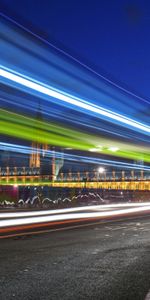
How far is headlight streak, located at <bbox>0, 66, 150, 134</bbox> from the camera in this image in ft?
78.0

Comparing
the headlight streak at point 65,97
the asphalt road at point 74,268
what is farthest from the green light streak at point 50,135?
the asphalt road at point 74,268

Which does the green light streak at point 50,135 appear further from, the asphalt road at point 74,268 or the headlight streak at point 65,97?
the asphalt road at point 74,268

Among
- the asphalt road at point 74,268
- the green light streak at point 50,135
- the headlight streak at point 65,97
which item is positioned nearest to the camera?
the asphalt road at point 74,268

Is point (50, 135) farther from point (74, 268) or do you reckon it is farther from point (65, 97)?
point (74, 268)

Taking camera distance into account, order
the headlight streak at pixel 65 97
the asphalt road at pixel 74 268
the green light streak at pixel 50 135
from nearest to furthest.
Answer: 1. the asphalt road at pixel 74 268
2. the headlight streak at pixel 65 97
3. the green light streak at pixel 50 135

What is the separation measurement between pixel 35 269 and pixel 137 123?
32.3 metres

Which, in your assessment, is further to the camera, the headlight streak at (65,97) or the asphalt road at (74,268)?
the headlight streak at (65,97)

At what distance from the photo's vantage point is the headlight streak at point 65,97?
23.8 metres

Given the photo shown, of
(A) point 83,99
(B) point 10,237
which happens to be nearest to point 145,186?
(A) point 83,99

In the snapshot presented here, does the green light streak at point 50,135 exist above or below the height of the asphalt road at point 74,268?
above

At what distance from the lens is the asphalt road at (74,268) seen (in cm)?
642

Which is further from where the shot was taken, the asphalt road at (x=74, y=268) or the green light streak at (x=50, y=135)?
the green light streak at (x=50, y=135)

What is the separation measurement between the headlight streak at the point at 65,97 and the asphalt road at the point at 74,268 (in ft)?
38.1

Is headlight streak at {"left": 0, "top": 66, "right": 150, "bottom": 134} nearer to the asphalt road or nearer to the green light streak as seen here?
the green light streak
